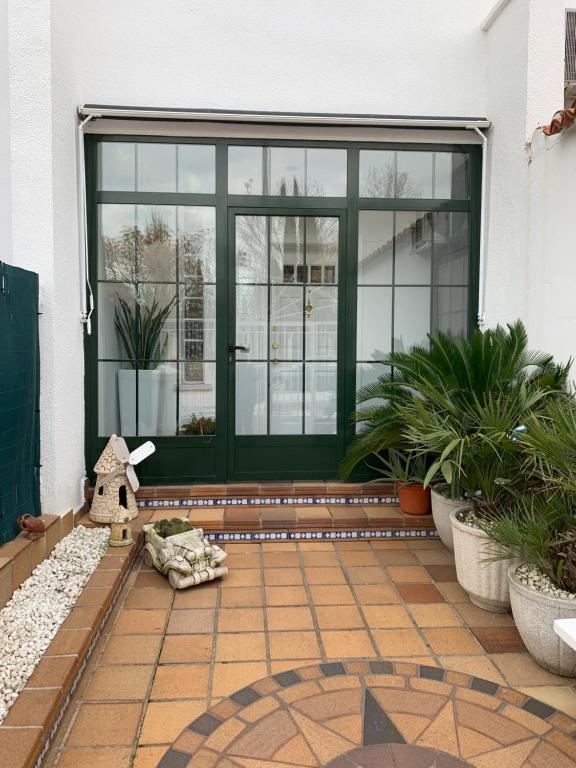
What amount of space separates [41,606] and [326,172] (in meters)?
3.61

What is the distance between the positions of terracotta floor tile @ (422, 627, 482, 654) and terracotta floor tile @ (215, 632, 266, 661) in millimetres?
821

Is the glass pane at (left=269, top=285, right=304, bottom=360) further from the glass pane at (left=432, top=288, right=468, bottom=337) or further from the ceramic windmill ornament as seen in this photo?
the ceramic windmill ornament

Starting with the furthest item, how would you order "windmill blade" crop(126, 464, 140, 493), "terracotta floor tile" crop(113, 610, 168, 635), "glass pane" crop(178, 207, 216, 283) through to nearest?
"glass pane" crop(178, 207, 216, 283), "windmill blade" crop(126, 464, 140, 493), "terracotta floor tile" crop(113, 610, 168, 635)

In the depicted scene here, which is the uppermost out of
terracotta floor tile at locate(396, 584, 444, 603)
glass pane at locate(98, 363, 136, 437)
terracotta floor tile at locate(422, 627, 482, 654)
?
glass pane at locate(98, 363, 136, 437)

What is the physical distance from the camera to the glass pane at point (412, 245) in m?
4.74

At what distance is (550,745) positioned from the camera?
2.13 metres

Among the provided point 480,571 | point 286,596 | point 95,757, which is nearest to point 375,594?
point 286,596

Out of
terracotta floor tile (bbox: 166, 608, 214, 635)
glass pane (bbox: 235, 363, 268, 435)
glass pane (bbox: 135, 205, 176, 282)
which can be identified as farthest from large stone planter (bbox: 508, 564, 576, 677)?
glass pane (bbox: 135, 205, 176, 282)

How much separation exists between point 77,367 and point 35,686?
100 inches

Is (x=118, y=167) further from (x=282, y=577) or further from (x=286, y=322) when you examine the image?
(x=282, y=577)

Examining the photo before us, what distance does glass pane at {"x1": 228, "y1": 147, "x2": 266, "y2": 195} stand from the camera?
4.58 m

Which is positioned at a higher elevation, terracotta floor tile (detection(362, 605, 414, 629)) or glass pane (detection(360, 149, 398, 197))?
glass pane (detection(360, 149, 398, 197))

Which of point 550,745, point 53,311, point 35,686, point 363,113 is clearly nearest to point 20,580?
point 35,686

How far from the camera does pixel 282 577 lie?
363cm
